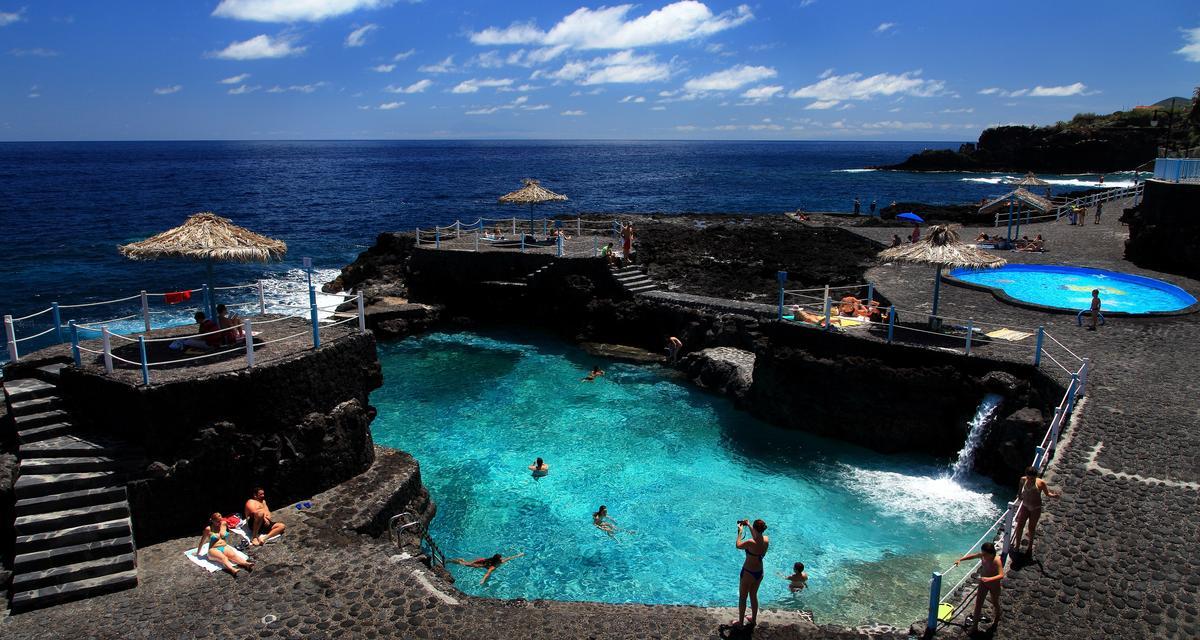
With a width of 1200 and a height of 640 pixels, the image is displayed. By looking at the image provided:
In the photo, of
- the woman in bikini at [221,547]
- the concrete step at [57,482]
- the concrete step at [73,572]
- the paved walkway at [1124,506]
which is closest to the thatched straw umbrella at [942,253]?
the paved walkway at [1124,506]

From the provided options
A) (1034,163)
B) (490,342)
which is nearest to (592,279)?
(490,342)

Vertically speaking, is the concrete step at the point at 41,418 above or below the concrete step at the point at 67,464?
above

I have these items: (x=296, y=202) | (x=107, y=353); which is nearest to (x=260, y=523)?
(x=107, y=353)

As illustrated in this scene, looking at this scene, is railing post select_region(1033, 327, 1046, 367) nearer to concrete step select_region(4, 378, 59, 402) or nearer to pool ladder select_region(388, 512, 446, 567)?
pool ladder select_region(388, 512, 446, 567)

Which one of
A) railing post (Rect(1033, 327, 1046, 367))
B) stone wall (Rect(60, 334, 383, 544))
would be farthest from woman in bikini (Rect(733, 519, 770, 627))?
railing post (Rect(1033, 327, 1046, 367))

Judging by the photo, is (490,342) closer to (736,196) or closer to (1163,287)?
(1163,287)

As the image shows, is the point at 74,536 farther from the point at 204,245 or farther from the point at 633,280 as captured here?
the point at 633,280

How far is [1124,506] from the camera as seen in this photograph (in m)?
10.9

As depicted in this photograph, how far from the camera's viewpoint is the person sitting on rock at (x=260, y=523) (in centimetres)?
1131

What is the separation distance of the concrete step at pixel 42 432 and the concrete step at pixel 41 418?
82 millimetres

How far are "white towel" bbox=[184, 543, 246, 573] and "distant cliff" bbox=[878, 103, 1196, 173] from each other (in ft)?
367

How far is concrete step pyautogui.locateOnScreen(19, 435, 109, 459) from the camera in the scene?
11258 millimetres

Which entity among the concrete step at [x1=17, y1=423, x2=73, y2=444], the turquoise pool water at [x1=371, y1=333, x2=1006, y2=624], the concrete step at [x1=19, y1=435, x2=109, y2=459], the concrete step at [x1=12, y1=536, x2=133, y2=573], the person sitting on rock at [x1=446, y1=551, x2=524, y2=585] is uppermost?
the concrete step at [x1=17, y1=423, x2=73, y2=444]

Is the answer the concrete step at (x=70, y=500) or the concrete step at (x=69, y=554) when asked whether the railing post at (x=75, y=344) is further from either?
the concrete step at (x=69, y=554)
